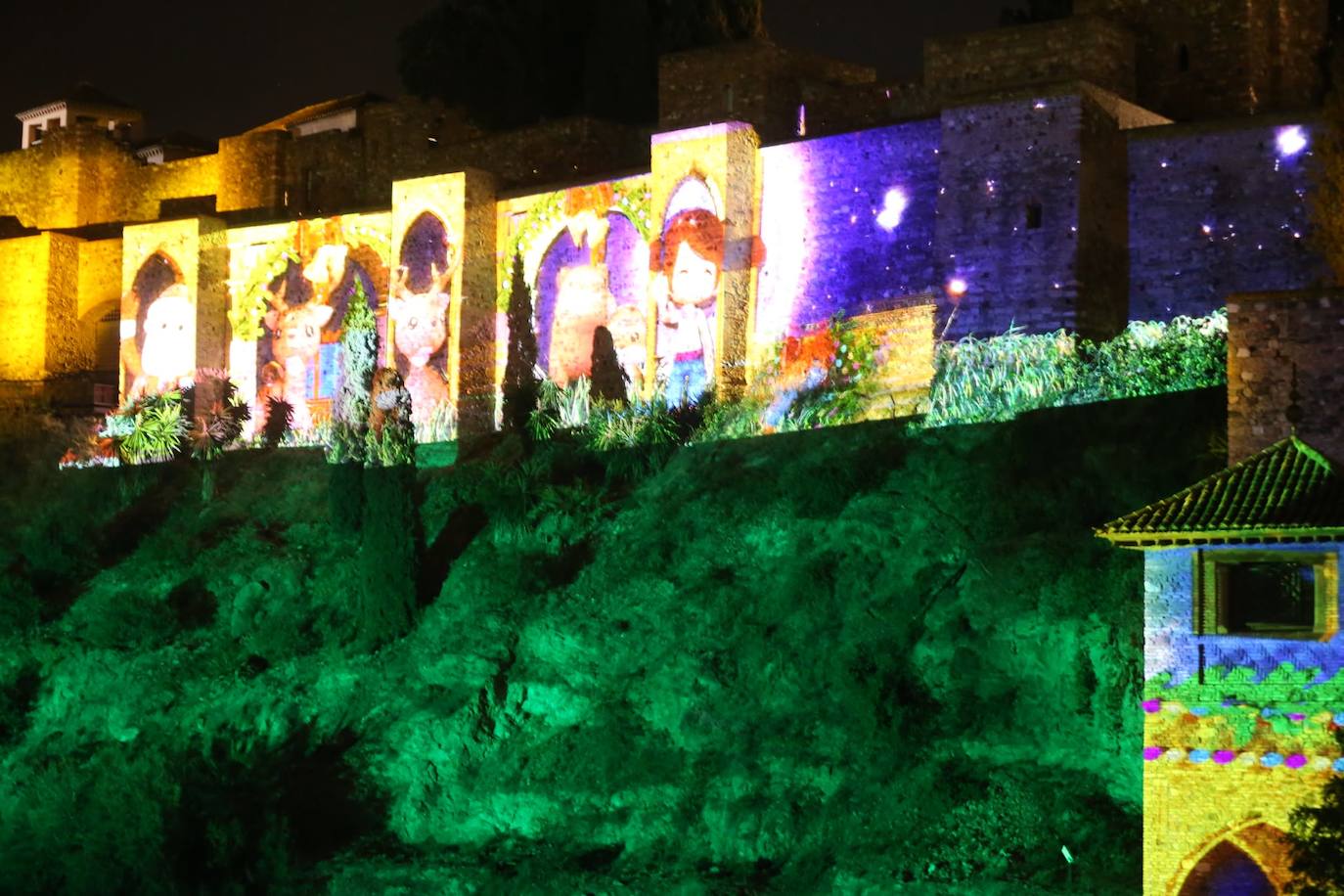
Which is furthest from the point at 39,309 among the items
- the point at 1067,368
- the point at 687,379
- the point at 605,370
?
the point at 1067,368

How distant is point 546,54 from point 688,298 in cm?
993

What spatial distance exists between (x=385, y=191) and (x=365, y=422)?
10110mm

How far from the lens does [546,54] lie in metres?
38.8

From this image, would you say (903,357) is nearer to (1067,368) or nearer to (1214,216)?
(1067,368)

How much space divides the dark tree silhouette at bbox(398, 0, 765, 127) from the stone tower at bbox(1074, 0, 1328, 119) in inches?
363

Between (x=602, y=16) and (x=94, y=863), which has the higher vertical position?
(x=602, y=16)

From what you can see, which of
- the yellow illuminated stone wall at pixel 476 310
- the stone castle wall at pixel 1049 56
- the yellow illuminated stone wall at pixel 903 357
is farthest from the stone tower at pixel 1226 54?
the yellow illuminated stone wall at pixel 476 310

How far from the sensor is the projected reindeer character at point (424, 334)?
1296 inches

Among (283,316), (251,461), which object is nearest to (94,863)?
(251,461)

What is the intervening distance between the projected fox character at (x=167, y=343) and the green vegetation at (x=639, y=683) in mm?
7487

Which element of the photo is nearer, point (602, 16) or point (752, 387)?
point (752, 387)

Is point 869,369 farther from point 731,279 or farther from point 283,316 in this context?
point 283,316

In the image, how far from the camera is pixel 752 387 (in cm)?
2945

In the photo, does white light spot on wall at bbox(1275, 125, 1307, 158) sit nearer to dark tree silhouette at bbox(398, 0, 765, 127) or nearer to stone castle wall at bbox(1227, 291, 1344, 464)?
stone castle wall at bbox(1227, 291, 1344, 464)
